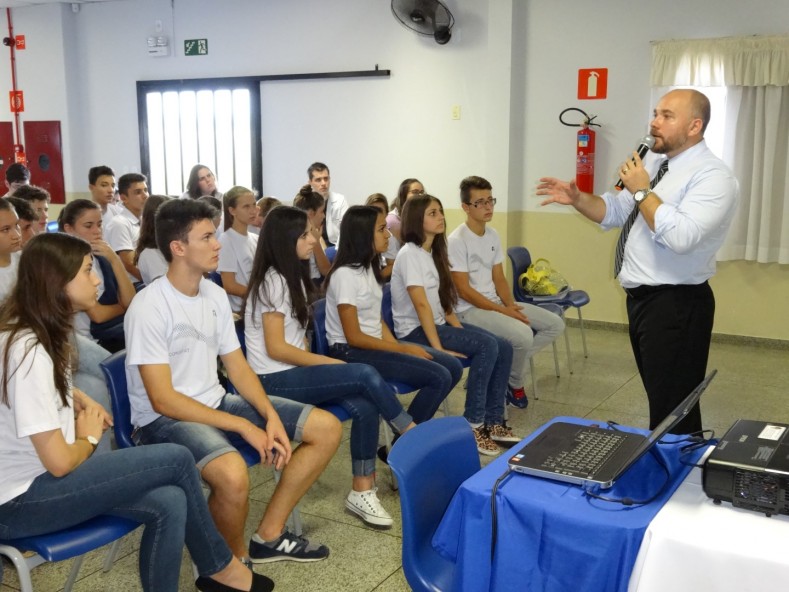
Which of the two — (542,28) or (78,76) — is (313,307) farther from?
(78,76)

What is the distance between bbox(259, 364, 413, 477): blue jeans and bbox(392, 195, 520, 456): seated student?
2.49 feet

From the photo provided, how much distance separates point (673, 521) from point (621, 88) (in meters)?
5.12

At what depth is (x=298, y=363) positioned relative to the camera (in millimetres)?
2947

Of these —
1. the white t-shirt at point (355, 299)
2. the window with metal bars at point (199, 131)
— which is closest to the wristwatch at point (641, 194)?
the white t-shirt at point (355, 299)

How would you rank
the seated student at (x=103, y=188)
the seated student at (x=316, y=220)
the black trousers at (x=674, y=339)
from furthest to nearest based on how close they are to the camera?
1. the seated student at (x=103, y=188)
2. the seated student at (x=316, y=220)
3. the black trousers at (x=674, y=339)

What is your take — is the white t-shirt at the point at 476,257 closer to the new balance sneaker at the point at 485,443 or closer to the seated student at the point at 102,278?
the new balance sneaker at the point at 485,443

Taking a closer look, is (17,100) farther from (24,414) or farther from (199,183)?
(24,414)

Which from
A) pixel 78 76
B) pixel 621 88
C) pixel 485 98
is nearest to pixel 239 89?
pixel 78 76

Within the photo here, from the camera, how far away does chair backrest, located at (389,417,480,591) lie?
176cm

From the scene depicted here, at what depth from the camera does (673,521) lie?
145 centimetres

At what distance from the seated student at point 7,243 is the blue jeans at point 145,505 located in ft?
4.76

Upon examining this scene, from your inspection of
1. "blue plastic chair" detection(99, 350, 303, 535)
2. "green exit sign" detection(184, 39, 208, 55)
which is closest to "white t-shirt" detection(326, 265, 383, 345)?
"blue plastic chair" detection(99, 350, 303, 535)

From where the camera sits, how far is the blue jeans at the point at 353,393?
9.41 feet

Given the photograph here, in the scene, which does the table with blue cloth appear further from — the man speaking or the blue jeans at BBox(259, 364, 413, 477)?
the blue jeans at BBox(259, 364, 413, 477)
